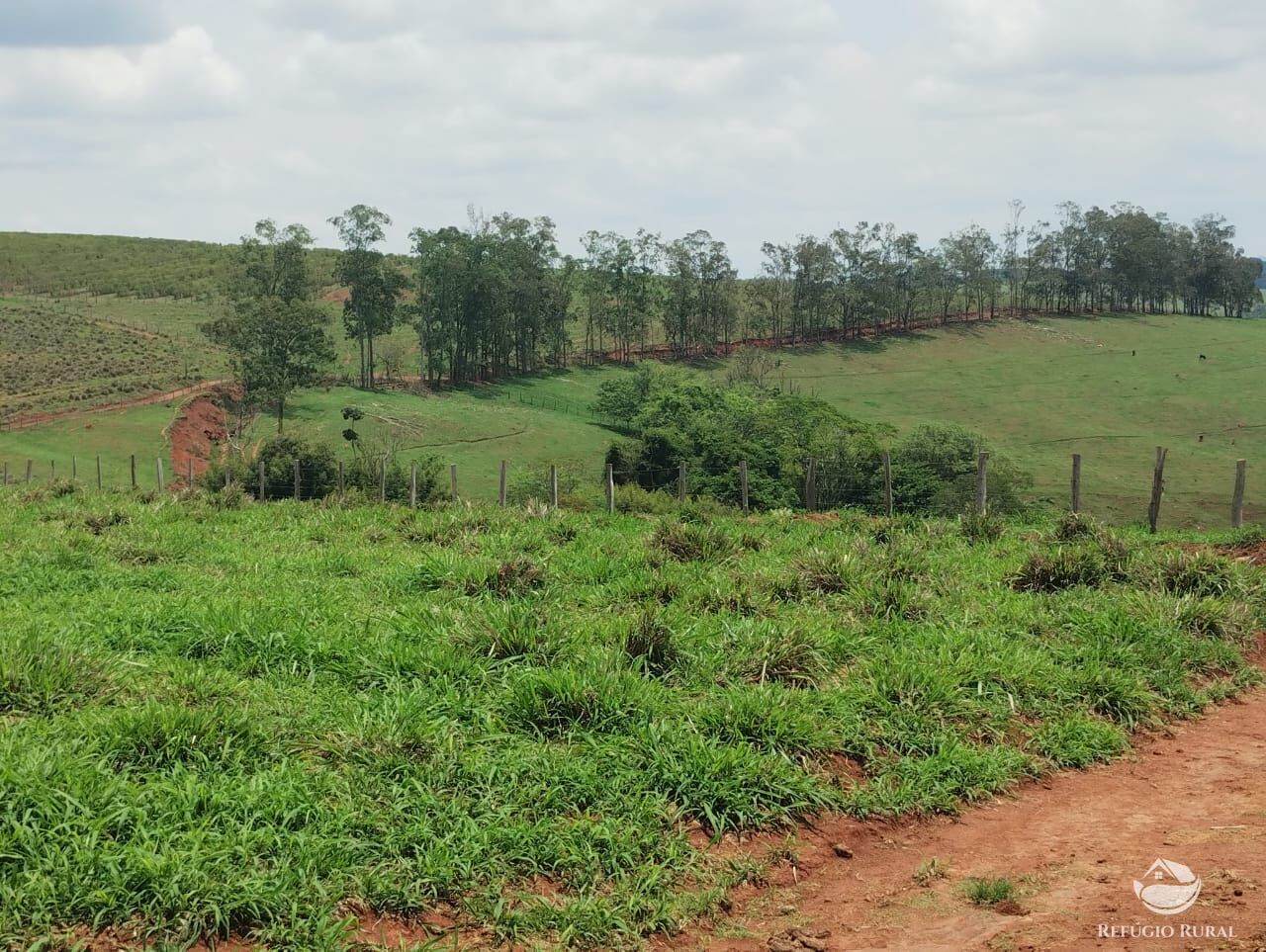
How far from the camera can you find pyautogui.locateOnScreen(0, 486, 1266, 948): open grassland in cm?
450

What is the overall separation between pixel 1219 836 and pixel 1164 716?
236cm

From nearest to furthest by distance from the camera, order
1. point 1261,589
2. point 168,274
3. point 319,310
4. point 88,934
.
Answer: point 88,934, point 1261,589, point 319,310, point 168,274

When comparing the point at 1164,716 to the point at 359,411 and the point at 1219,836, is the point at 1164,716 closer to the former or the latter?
the point at 1219,836

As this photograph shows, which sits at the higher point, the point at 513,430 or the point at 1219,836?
the point at 1219,836

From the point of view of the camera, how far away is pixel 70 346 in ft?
238

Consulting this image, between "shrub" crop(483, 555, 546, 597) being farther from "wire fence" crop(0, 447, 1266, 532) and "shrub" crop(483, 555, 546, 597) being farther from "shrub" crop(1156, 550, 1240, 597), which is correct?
"wire fence" crop(0, 447, 1266, 532)

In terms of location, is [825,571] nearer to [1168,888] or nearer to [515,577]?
[515,577]

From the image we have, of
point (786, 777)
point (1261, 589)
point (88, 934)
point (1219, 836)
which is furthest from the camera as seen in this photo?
point (1261, 589)

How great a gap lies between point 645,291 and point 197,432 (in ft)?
157

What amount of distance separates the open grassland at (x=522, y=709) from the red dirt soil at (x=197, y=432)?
39.5 meters

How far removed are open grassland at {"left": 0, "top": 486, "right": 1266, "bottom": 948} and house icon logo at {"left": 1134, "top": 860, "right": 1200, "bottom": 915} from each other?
127 centimetres

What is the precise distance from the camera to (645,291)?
92750 mm

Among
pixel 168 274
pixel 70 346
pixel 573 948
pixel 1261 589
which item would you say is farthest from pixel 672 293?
pixel 573 948

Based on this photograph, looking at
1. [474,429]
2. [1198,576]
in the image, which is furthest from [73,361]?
[1198,576]
